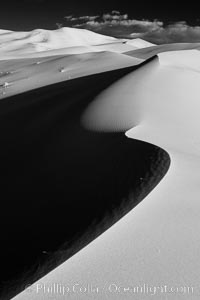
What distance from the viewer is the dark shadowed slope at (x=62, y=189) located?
2.15 metres

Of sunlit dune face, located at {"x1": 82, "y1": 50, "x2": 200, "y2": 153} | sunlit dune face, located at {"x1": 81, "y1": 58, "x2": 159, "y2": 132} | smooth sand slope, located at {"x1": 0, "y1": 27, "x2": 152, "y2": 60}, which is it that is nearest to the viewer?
sunlit dune face, located at {"x1": 82, "y1": 50, "x2": 200, "y2": 153}

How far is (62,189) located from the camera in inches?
115

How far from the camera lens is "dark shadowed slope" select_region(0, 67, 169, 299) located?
7.07 ft

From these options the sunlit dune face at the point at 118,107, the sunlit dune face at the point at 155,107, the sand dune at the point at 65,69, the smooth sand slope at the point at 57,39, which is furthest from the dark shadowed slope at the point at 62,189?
the smooth sand slope at the point at 57,39

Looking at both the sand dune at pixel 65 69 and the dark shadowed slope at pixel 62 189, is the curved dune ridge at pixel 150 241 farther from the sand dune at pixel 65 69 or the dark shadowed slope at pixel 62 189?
the sand dune at pixel 65 69

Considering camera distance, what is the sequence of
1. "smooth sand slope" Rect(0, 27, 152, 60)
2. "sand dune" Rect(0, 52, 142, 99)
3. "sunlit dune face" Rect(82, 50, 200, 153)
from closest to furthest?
1. "sunlit dune face" Rect(82, 50, 200, 153)
2. "sand dune" Rect(0, 52, 142, 99)
3. "smooth sand slope" Rect(0, 27, 152, 60)

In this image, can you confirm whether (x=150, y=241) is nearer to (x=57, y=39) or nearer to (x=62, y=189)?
(x=62, y=189)

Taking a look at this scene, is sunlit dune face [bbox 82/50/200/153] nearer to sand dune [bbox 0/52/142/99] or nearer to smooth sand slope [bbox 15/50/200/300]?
smooth sand slope [bbox 15/50/200/300]

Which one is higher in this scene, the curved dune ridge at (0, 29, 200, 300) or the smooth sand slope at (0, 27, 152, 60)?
the curved dune ridge at (0, 29, 200, 300)

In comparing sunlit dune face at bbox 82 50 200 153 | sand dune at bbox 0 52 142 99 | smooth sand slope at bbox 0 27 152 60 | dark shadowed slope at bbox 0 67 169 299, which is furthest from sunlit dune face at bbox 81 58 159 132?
smooth sand slope at bbox 0 27 152 60

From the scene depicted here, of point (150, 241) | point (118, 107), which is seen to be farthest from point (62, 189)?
point (118, 107)

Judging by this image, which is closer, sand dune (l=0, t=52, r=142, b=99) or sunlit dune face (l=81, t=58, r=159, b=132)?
sunlit dune face (l=81, t=58, r=159, b=132)

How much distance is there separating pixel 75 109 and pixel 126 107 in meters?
0.94

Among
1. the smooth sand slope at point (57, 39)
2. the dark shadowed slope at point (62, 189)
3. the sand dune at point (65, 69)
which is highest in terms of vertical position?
the dark shadowed slope at point (62, 189)
